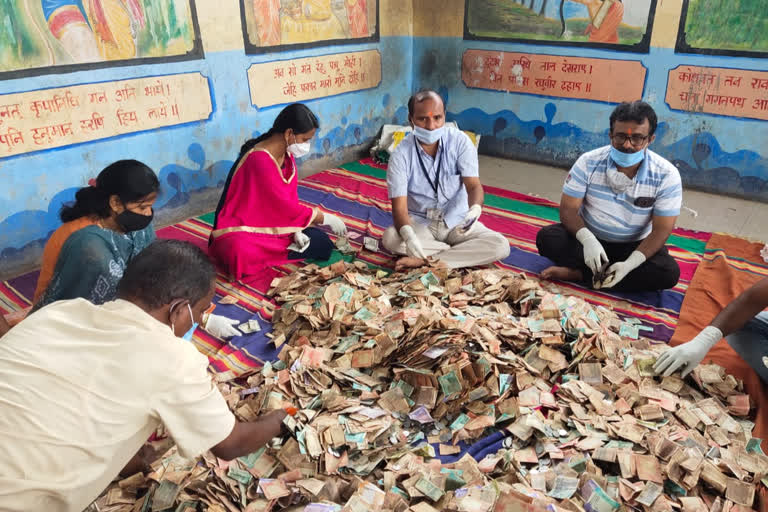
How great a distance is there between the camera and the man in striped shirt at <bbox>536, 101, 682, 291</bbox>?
2.85 meters

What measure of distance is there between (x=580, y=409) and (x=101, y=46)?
3.69m

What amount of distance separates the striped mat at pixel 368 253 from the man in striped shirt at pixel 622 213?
0.15 m

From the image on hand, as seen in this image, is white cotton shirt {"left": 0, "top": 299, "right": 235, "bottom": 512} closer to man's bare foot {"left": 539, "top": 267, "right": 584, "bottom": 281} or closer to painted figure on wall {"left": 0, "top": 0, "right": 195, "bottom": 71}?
man's bare foot {"left": 539, "top": 267, "right": 584, "bottom": 281}

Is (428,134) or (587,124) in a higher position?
(428,134)

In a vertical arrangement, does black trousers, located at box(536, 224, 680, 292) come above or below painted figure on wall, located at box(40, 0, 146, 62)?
below

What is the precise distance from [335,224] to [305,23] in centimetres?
223

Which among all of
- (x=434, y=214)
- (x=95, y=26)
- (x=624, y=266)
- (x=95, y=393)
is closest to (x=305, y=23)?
(x=95, y=26)

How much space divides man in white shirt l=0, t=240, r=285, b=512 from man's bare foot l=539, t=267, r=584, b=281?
244cm

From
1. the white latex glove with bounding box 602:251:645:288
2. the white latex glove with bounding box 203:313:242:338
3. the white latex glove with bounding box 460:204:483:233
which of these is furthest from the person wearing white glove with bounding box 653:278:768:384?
the white latex glove with bounding box 203:313:242:338

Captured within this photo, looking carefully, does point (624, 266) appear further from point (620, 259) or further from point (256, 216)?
point (256, 216)

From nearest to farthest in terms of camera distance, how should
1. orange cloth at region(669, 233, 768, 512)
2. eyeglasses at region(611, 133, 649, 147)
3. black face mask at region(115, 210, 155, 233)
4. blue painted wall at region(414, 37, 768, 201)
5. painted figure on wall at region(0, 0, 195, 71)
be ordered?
1. black face mask at region(115, 210, 155, 233)
2. orange cloth at region(669, 233, 768, 512)
3. eyeglasses at region(611, 133, 649, 147)
4. painted figure on wall at region(0, 0, 195, 71)
5. blue painted wall at region(414, 37, 768, 201)

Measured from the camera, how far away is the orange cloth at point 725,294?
2341 mm

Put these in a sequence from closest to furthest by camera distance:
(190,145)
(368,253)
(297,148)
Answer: (297,148) < (368,253) < (190,145)

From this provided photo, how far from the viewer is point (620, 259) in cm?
318
